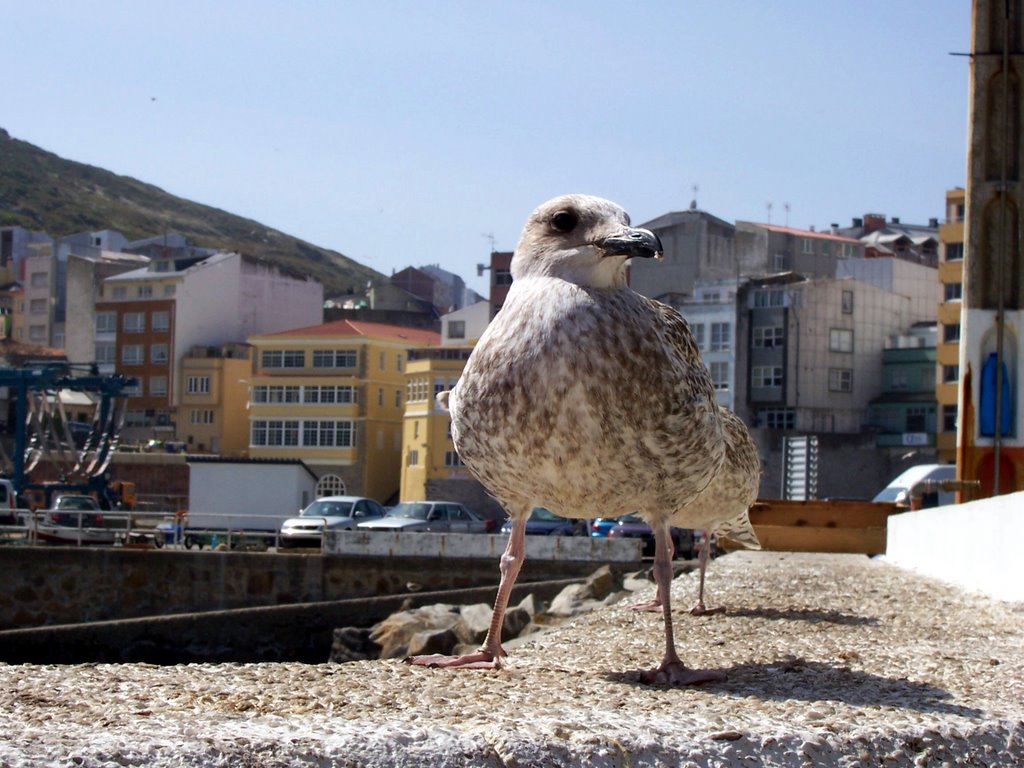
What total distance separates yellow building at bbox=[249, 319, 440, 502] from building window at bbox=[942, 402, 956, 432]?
99.1ft

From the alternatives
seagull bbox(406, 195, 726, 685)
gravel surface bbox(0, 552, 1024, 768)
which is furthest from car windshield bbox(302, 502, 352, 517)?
seagull bbox(406, 195, 726, 685)

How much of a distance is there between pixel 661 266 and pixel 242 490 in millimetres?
39483

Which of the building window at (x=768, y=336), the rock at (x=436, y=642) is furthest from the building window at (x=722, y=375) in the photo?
the rock at (x=436, y=642)

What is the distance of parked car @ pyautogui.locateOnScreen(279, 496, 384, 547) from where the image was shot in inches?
1543

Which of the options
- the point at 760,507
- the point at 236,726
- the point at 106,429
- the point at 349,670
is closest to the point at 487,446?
the point at 349,670

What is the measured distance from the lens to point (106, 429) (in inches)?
2421

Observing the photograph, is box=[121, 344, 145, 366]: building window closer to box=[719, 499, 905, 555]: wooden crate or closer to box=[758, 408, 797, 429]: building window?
box=[758, 408, 797, 429]: building window

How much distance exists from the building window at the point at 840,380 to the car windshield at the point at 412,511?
40.7 m

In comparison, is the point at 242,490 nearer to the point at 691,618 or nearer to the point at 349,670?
the point at 691,618

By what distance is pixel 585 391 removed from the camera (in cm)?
602

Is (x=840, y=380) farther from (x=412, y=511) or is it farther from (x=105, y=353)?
(x=105, y=353)

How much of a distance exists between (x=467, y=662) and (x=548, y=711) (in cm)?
164

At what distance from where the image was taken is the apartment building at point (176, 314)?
319 ft

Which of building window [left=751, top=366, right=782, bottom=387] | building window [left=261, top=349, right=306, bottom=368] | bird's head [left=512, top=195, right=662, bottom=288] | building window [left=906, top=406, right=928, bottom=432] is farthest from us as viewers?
building window [left=261, top=349, right=306, bottom=368]
